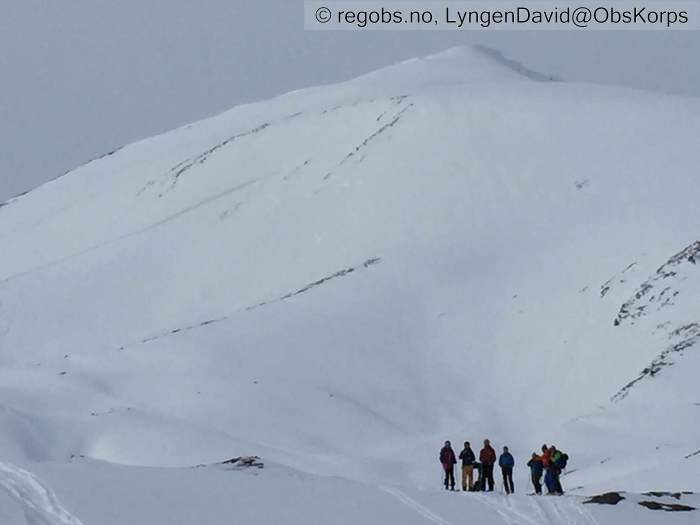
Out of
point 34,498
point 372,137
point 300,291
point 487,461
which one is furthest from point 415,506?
point 372,137

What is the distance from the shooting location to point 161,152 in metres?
91.3

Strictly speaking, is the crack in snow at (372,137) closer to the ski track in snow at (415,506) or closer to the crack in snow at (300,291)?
the crack in snow at (300,291)

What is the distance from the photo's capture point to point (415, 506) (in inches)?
907

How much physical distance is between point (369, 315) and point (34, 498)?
3323 cm

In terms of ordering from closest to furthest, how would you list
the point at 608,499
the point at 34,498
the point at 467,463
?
the point at 34,498 → the point at 608,499 → the point at 467,463

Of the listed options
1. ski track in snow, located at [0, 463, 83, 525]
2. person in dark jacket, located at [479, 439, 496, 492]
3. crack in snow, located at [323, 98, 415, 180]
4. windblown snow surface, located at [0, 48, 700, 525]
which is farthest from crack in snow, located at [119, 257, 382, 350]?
ski track in snow, located at [0, 463, 83, 525]

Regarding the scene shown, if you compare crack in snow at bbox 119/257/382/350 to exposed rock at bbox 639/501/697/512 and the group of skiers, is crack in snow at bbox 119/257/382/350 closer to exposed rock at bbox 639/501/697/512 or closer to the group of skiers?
the group of skiers

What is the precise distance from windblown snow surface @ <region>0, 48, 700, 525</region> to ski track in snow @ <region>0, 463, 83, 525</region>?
0.08 metres

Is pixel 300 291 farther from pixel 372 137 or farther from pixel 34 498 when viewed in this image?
pixel 34 498

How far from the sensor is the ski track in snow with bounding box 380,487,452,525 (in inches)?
876

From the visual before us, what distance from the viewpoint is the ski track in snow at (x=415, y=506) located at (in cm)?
2226

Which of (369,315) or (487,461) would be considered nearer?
(487,461)

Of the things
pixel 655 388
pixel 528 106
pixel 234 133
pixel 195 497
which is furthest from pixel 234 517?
pixel 234 133

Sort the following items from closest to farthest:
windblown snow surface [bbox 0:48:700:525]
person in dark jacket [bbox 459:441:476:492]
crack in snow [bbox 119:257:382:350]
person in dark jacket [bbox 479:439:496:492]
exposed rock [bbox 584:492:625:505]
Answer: exposed rock [bbox 584:492:625:505] < windblown snow surface [bbox 0:48:700:525] < person in dark jacket [bbox 479:439:496:492] < person in dark jacket [bbox 459:441:476:492] < crack in snow [bbox 119:257:382:350]
